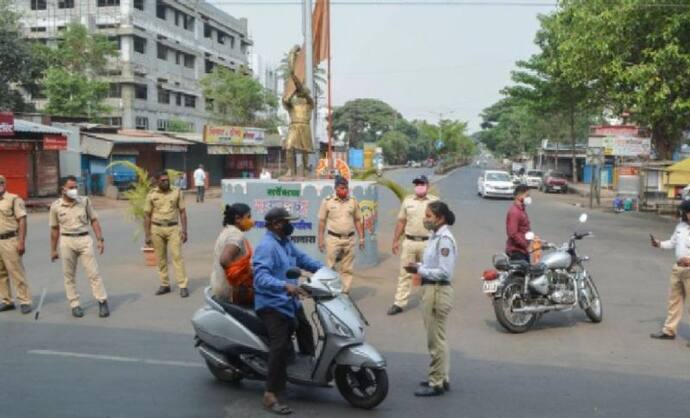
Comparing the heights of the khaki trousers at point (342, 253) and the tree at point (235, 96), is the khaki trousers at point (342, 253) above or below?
below

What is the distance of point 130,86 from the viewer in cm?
4953

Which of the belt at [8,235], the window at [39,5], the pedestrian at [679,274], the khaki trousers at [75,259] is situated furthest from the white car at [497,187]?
the window at [39,5]

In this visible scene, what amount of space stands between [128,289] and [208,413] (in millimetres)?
5710

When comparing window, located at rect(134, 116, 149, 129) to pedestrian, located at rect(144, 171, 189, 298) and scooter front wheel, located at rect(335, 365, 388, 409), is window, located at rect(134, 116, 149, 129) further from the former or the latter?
scooter front wheel, located at rect(335, 365, 388, 409)

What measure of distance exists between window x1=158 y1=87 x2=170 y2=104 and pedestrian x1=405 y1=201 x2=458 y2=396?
2004 inches

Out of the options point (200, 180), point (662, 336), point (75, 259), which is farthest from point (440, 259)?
point (200, 180)

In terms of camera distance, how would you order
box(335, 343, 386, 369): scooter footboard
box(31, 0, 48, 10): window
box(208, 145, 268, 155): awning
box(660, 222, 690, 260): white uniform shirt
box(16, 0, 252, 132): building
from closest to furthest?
box(335, 343, 386, 369): scooter footboard, box(660, 222, 690, 260): white uniform shirt, box(208, 145, 268, 155): awning, box(16, 0, 252, 132): building, box(31, 0, 48, 10): window

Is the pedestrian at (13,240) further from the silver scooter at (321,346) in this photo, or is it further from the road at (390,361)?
the silver scooter at (321,346)

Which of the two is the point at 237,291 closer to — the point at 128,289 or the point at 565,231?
the point at 128,289

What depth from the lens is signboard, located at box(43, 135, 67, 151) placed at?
84.2ft

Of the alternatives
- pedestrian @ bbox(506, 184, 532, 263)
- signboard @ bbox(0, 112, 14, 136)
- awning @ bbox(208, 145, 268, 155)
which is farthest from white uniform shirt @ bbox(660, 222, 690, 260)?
awning @ bbox(208, 145, 268, 155)

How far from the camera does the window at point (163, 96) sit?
176 feet

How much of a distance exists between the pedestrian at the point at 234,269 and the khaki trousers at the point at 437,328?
143 centimetres

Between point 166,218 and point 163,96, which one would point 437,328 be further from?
point 163,96
